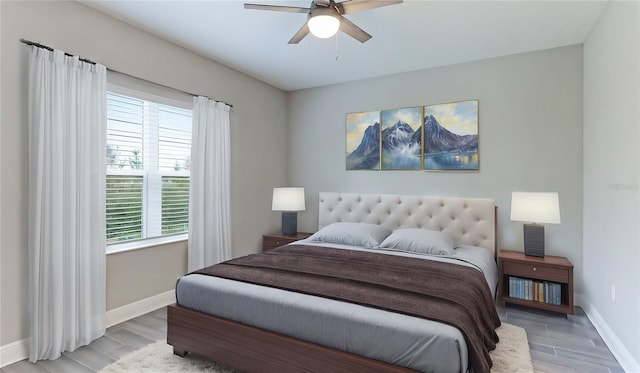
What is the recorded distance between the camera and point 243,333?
1.92 m

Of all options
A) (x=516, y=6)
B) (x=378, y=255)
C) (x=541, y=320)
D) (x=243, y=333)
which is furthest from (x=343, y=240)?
(x=516, y=6)

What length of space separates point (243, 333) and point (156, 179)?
2.07 m

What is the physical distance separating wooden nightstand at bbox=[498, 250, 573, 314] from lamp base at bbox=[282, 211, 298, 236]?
8.30ft

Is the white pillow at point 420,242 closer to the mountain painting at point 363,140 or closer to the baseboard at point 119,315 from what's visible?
the mountain painting at point 363,140

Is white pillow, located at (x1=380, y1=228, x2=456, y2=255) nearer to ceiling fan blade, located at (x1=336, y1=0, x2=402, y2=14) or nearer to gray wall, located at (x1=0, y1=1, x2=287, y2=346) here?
gray wall, located at (x1=0, y1=1, x2=287, y2=346)

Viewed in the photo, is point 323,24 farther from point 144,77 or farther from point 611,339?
point 611,339

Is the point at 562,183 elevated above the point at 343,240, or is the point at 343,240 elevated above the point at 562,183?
the point at 562,183

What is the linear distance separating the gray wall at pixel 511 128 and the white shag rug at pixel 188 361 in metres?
1.46

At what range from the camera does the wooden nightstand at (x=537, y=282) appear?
2883 mm

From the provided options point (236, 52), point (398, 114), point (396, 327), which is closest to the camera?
point (396, 327)

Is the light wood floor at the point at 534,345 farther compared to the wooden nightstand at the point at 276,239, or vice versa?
the wooden nightstand at the point at 276,239

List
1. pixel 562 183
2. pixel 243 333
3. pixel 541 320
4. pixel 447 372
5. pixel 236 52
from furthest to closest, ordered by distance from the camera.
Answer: pixel 236 52 → pixel 562 183 → pixel 541 320 → pixel 243 333 → pixel 447 372

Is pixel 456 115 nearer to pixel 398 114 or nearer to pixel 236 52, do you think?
pixel 398 114

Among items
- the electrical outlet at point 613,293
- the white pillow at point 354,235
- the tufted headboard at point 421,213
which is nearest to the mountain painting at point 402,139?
the tufted headboard at point 421,213
